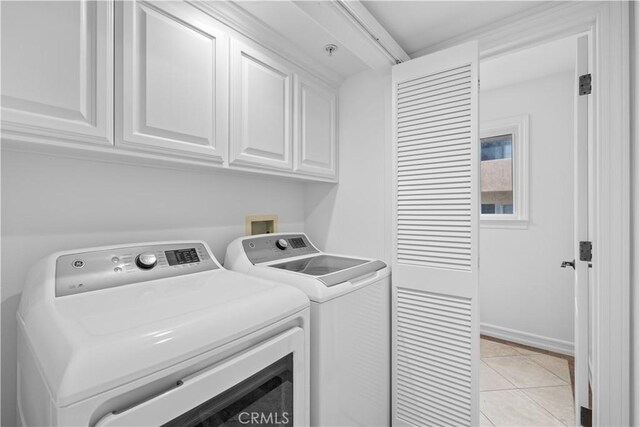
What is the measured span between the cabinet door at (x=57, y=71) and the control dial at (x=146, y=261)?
468 millimetres

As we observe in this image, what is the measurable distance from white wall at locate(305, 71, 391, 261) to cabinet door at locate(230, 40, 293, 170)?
52 cm

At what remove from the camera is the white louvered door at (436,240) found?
1547 mm

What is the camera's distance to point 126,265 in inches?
45.3

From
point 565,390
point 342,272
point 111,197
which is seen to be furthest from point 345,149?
point 565,390

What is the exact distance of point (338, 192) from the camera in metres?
2.11

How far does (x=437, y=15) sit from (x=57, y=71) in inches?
66.1

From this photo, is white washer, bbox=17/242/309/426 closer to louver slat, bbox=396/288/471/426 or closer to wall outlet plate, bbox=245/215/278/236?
wall outlet plate, bbox=245/215/278/236

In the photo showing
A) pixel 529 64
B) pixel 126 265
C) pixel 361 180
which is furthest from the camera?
pixel 529 64

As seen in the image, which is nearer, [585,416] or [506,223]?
[585,416]

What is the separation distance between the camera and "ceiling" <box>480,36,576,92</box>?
2307mm

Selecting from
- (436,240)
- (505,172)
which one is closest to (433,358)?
(436,240)

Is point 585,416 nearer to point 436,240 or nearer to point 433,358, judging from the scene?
point 433,358

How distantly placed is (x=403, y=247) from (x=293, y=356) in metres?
1.00

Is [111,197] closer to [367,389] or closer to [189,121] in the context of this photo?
[189,121]
